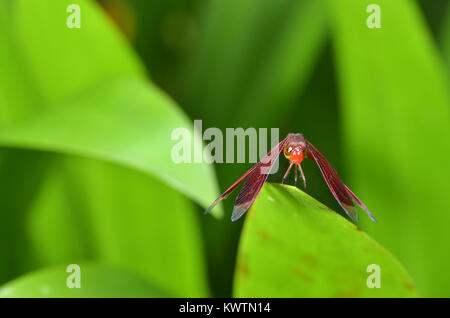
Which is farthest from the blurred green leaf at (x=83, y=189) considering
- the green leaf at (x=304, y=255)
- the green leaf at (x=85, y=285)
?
the green leaf at (x=304, y=255)

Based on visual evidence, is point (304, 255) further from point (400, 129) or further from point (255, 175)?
point (400, 129)

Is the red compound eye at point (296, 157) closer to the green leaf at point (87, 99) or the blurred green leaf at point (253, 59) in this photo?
the green leaf at point (87, 99)

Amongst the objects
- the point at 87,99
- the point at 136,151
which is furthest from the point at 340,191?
the point at 87,99

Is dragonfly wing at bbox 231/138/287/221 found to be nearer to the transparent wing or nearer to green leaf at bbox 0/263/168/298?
the transparent wing

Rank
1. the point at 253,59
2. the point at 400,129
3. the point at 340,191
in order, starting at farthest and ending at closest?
the point at 253,59, the point at 400,129, the point at 340,191

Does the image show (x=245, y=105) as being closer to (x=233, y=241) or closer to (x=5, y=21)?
(x=233, y=241)

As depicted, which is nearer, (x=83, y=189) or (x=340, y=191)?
(x=340, y=191)

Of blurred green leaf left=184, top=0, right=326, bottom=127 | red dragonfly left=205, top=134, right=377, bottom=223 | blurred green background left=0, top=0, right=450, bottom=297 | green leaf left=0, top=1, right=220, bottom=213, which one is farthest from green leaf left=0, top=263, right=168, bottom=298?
blurred green leaf left=184, top=0, right=326, bottom=127
